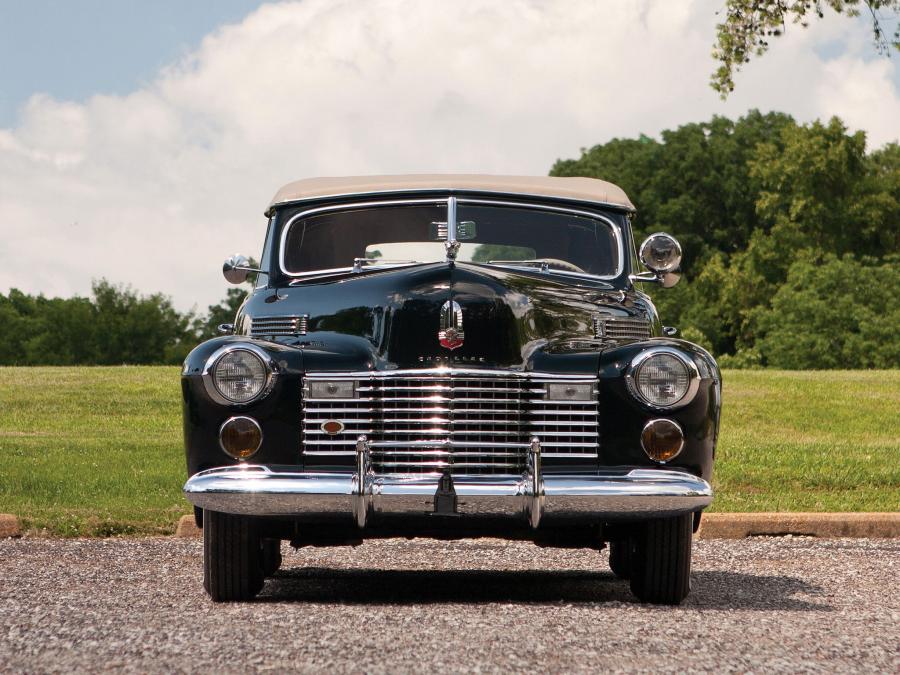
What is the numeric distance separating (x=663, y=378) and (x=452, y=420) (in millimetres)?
940

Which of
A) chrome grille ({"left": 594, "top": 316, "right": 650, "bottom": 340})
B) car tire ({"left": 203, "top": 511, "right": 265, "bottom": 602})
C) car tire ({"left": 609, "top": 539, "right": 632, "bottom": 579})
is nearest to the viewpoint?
car tire ({"left": 203, "top": 511, "right": 265, "bottom": 602})

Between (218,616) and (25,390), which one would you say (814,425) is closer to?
(25,390)

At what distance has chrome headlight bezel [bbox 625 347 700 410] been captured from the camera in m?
6.03

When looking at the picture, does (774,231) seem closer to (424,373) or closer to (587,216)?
(587,216)

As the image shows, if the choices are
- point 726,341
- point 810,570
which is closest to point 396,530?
point 810,570

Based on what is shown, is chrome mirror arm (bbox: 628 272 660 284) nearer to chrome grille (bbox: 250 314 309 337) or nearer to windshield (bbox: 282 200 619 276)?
windshield (bbox: 282 200 619 276)

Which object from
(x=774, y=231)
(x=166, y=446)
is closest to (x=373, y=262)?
(x=166, y=446)

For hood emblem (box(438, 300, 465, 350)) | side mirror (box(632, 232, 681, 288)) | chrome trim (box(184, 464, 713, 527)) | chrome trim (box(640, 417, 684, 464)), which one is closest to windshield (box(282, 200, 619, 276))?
side mirror (box(632, 232, 681, 288))

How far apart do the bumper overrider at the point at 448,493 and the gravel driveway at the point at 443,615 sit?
0.44m

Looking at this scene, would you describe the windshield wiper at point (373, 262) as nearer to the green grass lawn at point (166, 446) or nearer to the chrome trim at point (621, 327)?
the chrome trim at point (621, 327)

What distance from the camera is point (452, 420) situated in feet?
19.6

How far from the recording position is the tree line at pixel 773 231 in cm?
4341

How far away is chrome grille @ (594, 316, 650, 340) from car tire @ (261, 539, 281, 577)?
1.98m

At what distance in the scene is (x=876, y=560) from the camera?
8.67m
